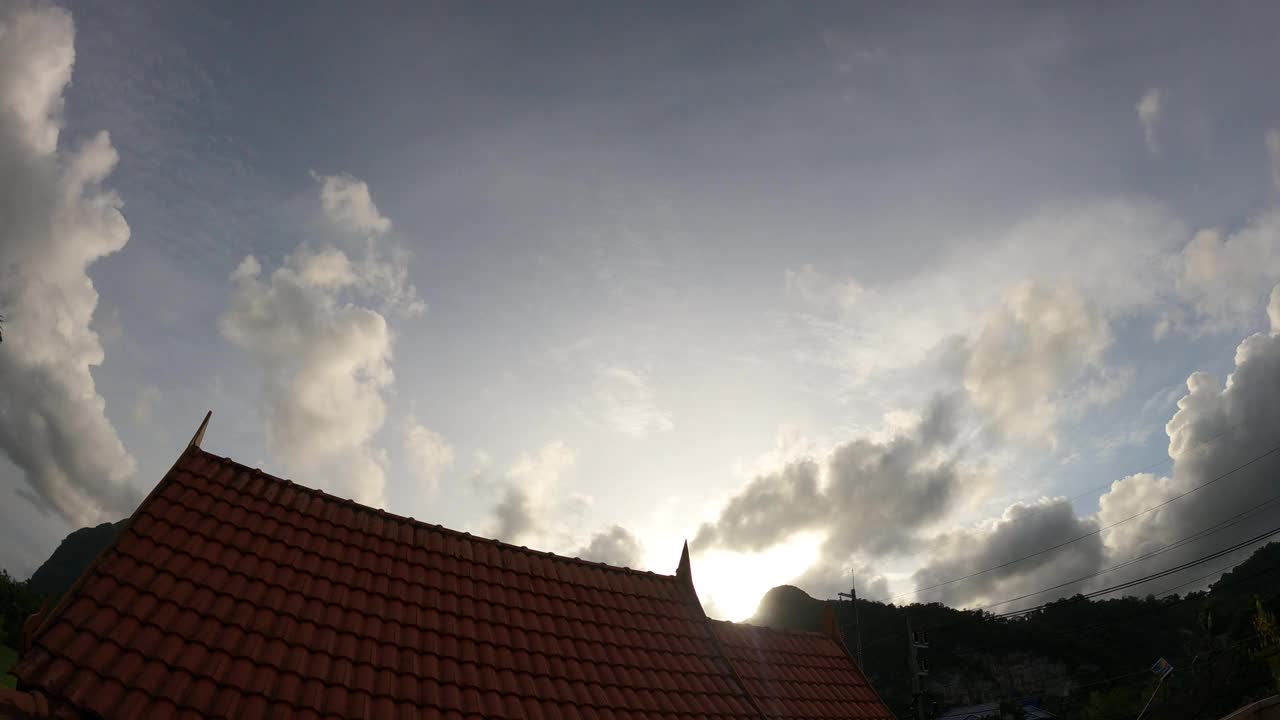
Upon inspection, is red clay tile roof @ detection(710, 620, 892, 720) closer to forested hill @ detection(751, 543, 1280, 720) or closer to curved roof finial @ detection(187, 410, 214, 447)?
curved roof finial @ detection(187, 410, 214, 447)

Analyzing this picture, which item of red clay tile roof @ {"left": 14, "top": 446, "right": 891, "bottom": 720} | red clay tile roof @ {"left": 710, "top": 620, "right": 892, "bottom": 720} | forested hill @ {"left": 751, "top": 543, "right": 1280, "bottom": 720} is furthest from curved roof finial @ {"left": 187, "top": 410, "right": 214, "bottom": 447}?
forested hill @ {"left": 751, "top": 543, "right": 1280, "bottom": 720}

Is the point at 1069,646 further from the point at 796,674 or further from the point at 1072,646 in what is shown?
the point at 796,674

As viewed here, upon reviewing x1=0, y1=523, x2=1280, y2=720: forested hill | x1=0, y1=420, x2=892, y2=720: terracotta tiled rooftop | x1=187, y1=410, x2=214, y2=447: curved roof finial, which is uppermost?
x1=0, y1=523, x2=1280, y2=720: forested hill

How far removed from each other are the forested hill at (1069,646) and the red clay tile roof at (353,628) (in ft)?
171

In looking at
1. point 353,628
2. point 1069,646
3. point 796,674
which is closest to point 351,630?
point 353,628

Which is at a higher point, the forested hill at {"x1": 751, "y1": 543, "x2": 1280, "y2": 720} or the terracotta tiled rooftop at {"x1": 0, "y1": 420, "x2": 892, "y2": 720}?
the forested hill at {"x1": 751, "y1": 543, "x2": 1280, "y2": 720}

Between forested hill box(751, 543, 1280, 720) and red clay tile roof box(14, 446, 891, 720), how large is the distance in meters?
52.0

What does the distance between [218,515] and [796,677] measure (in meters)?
9.18

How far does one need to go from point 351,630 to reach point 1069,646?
3523 inches

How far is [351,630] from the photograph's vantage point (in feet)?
24.5

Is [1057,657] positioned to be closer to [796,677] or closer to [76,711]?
[796,677]

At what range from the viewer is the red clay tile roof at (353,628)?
241 inches

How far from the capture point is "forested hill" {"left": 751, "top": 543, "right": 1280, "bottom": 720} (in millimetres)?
59125

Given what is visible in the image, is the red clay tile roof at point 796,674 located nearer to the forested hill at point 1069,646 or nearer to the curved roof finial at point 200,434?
the curved roof finial at point 200,434
